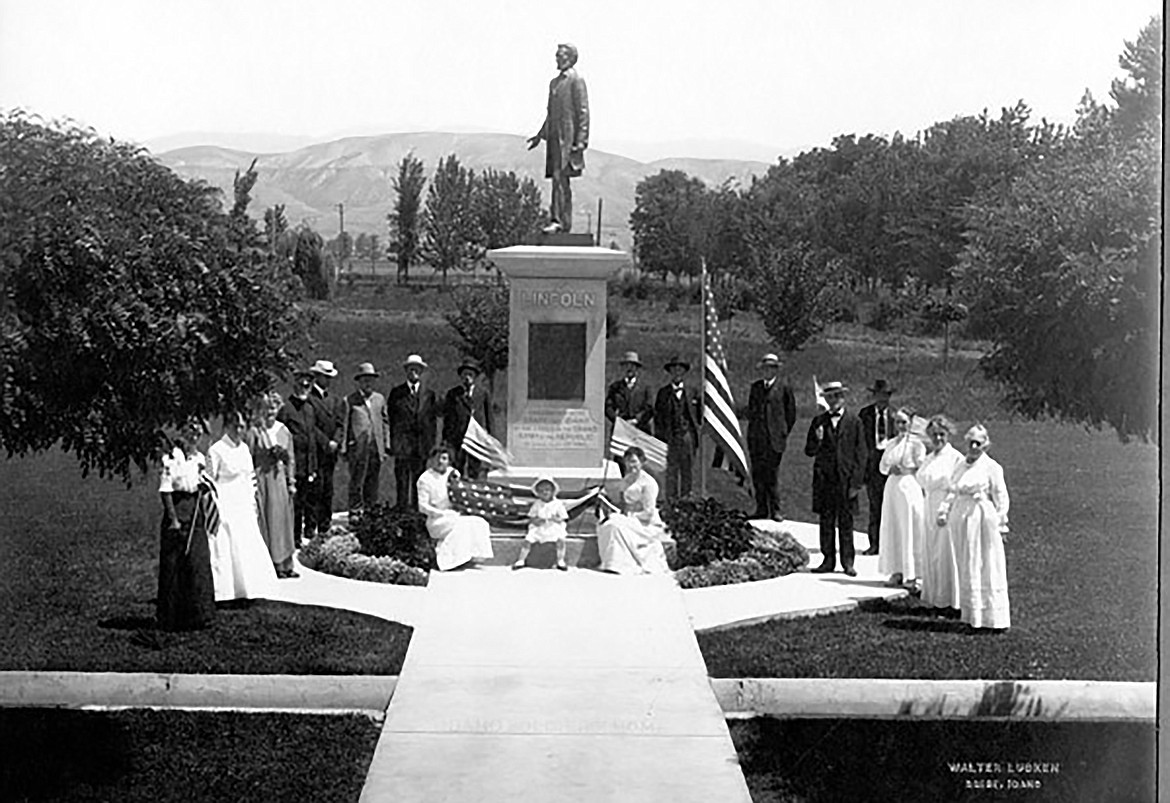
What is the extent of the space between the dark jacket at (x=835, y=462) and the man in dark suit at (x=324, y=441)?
216 cm

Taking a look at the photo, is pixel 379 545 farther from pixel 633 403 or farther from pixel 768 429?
pixel 768 429

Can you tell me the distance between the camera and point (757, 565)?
7938 millimetres

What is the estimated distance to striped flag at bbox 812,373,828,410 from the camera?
7812 millimetres

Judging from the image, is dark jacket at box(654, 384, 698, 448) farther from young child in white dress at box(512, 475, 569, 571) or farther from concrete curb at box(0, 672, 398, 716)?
concrete curb at box(0, 672, 398, 716)

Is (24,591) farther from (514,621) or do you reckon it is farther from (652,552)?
(652,552)

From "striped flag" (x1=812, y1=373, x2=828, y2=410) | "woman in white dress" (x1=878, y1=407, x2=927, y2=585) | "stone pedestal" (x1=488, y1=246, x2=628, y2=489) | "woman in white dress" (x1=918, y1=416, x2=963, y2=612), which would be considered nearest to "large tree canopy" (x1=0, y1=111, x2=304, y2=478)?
"stone pedestal" (x1=488, y1=246, x2=628, y2=489)

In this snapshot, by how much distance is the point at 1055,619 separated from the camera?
25.0 feet

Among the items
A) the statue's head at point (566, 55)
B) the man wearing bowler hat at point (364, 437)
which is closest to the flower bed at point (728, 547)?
the man wearing bowler hat at point (364, 437)

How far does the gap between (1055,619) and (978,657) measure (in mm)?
393

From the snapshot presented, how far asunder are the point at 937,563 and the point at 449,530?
2.20 metres

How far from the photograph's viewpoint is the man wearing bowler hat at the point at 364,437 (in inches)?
315

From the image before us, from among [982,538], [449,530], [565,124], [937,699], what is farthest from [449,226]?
[937,699]

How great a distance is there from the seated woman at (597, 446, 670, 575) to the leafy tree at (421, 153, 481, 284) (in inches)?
52.7

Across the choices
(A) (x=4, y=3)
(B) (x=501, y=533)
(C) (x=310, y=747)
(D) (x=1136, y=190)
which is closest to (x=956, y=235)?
(D) (x=1136, y=190)
